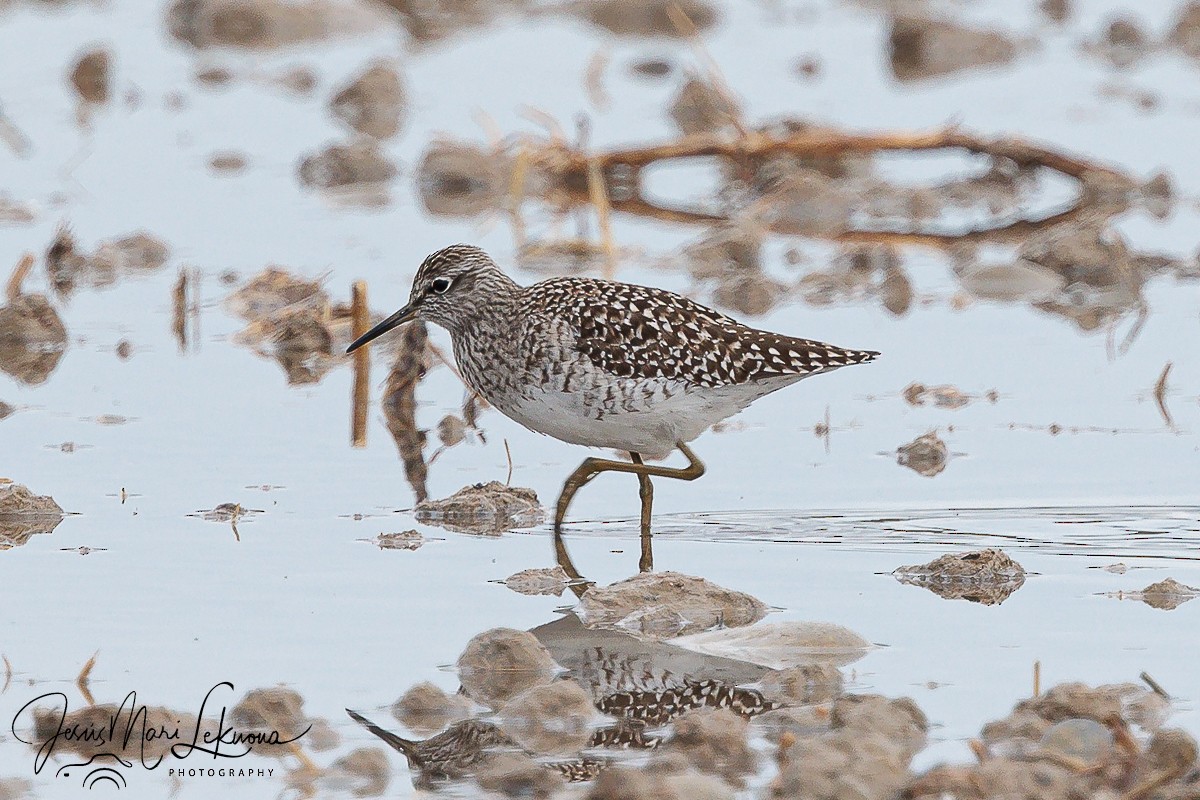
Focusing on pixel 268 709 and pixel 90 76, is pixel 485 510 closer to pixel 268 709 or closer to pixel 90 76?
pixel 268 709

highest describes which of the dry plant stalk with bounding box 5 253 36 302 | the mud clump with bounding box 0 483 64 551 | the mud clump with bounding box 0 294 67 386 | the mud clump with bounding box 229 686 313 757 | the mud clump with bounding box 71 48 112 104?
the mud clump with bounding box 71 48 112 104

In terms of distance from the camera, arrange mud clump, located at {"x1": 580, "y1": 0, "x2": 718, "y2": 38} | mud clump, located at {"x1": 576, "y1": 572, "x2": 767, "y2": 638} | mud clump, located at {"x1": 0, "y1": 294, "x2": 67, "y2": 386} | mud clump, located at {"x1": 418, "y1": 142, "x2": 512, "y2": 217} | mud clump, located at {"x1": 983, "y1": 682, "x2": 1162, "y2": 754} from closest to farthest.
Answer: mud clump, located at {"x1": 983, "y1": 682, "x2": 1162, "y2": 754}, mud clump, located at {"x1": 576, "y1": 572, "x2": 767, "y2": 638}, mud clump, located at {"x1": 0, "y1": 294, "x2": 67, "y2": 386}, mud clump, located at {"x1": 418, "y1": 142, "x2": 512, "y2": 217}, mud clump, located at {"x1": 580, "y1": 0, "x2": 718, "y2": 38}

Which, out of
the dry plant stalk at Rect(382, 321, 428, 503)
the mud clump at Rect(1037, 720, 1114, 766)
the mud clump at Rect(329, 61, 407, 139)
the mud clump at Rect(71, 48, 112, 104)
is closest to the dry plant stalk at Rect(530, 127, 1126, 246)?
the mud clump at Rect(329, 61, 407, 139)

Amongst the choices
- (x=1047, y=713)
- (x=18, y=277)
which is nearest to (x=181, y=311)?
(x=18, y=277)

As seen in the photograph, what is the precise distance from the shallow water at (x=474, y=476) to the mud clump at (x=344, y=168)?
0.79 feet

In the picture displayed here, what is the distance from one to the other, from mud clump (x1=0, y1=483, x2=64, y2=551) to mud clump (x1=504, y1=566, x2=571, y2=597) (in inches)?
81.3

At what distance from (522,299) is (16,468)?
2.58m

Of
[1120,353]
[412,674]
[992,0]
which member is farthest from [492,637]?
[992,0]

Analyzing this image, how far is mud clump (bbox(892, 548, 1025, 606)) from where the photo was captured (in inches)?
315

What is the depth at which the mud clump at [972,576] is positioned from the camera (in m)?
8.01

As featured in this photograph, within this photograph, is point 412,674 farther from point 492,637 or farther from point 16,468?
point 16,468

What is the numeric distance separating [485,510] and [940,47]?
1516cm

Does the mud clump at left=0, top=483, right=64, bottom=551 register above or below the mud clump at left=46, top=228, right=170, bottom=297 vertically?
below

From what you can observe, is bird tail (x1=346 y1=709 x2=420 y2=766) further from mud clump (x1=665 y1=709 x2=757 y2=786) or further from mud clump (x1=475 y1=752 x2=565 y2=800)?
mud clump (x1=665 y1=709 x2=757 y2=786)
